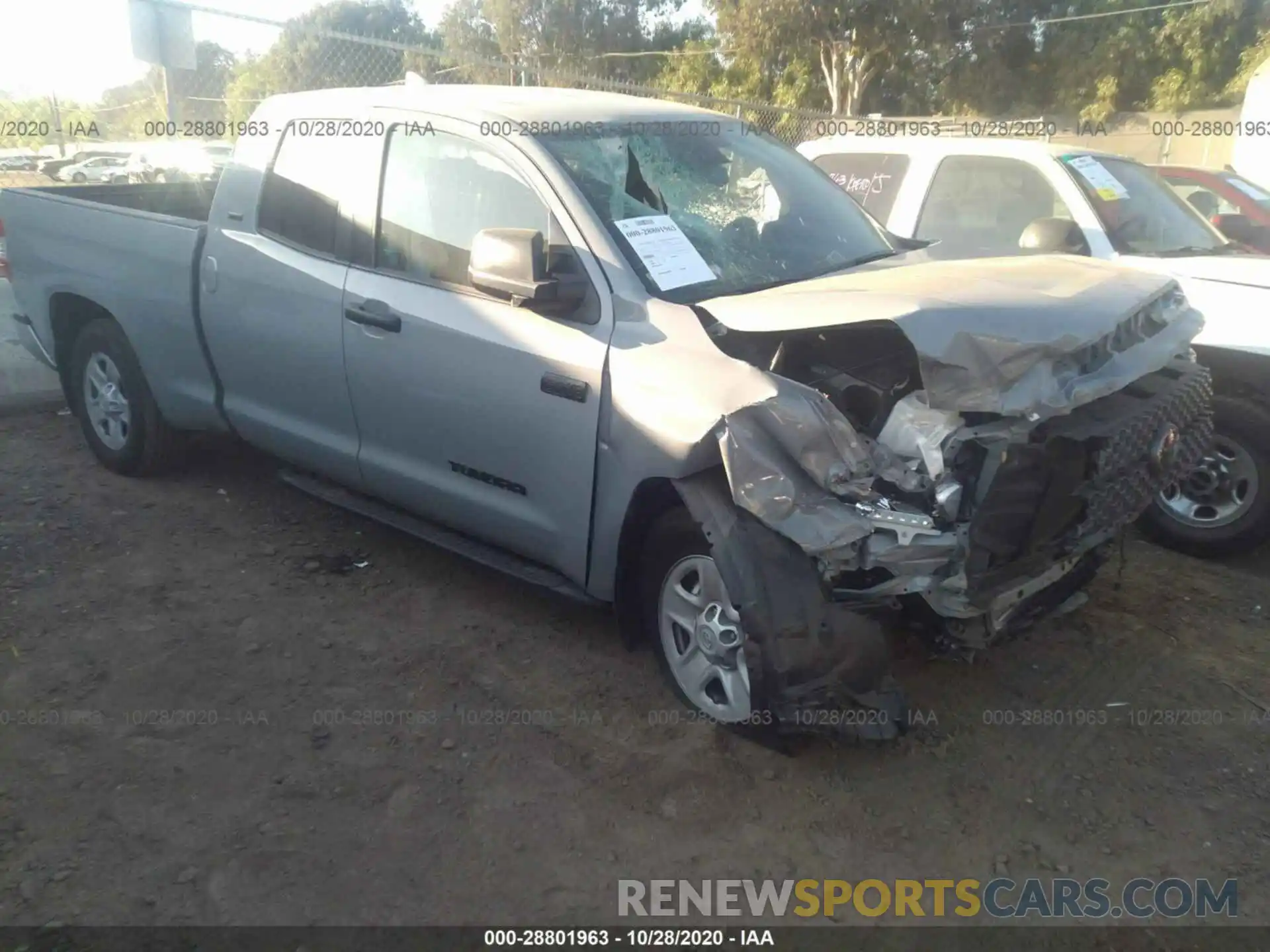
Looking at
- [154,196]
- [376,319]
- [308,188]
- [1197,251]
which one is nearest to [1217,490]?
[1197,251]

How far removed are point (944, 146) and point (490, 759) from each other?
4.44 metres

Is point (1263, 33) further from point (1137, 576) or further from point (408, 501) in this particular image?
point (408, 501)

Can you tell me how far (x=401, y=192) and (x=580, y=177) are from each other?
857 mm

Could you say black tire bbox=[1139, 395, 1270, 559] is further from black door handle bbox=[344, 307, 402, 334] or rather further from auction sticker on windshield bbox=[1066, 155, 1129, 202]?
black door handle bbox=[344, 307, 402, 334]

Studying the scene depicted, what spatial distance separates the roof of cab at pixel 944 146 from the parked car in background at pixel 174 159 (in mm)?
11379

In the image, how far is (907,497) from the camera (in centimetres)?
294

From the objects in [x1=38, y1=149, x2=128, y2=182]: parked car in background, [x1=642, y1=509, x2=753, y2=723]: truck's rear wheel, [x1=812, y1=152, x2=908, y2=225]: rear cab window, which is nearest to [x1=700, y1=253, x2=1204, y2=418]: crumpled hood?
[x1=642, y1=509, x2=753, y2=723]: truck's rear wheel

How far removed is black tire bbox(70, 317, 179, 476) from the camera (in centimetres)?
524

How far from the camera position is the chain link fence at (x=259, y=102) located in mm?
8930

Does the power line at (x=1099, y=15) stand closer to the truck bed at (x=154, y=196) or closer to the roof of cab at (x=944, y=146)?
the roof of cab at (x=944, y=146)

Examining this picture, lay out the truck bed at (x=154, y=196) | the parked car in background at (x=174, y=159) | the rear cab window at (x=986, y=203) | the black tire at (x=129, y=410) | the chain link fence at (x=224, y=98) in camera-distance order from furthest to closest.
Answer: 1. the parked car in background at (x=174, y=159)
2. the chain link fence at (x=224, y=98)
3. the truck bed at (x=154, y=196)
4. the rear cab window at (x=986, y=203)
5. the black tire at (x=129, y=410)

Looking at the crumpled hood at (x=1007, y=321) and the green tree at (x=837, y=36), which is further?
the green tree at (x=837, y=36)

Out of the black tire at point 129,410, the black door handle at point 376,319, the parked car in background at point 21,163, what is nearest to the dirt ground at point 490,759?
the black tire at point 129,410

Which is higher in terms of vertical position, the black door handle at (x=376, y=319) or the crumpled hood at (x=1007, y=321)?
the crumpled hood at (x=1007, y=321)
